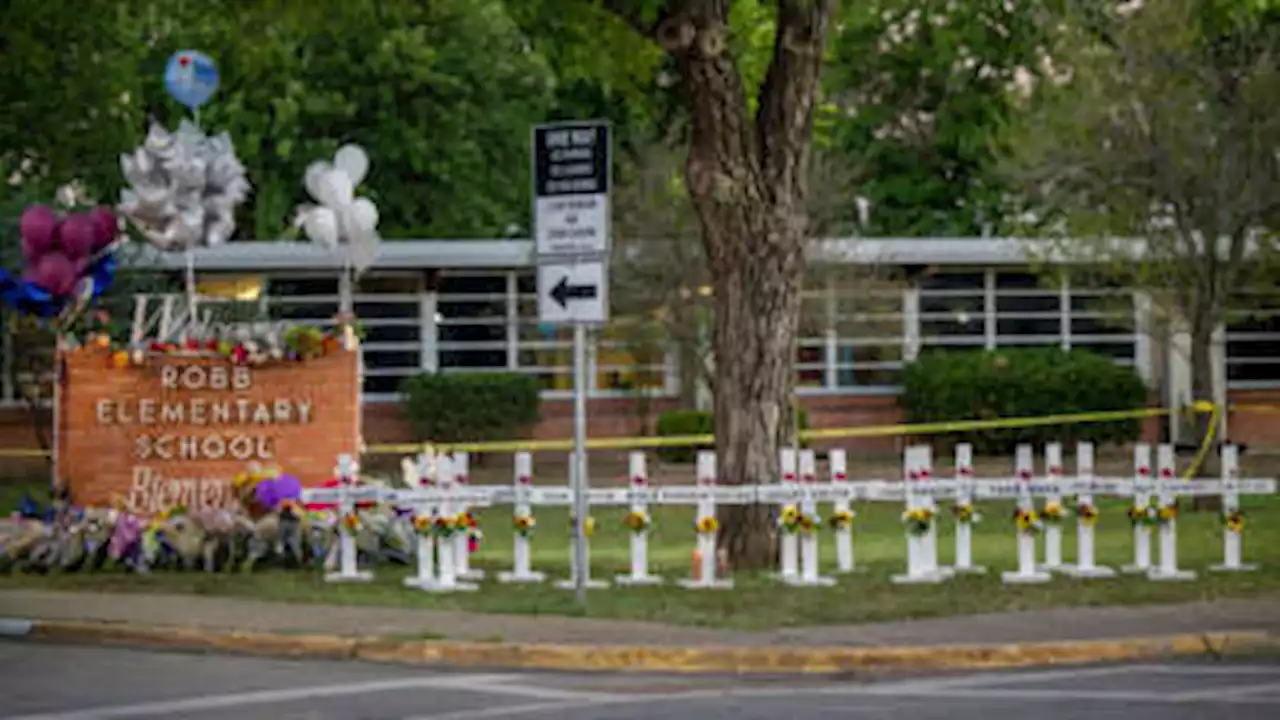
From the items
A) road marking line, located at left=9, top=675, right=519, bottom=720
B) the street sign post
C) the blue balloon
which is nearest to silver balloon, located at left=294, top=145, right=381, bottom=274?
the blue balloon

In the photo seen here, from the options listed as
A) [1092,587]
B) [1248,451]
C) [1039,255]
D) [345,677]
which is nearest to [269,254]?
[1039,255]

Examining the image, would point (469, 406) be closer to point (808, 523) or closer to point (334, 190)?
point (334, 190)

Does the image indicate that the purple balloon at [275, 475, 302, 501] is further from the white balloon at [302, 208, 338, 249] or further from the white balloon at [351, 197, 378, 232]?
the white balloon at [351, 197, 378, 232]

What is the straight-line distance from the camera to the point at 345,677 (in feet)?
46.0

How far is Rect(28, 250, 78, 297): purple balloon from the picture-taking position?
70.4 feet

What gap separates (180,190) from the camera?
22062 mm

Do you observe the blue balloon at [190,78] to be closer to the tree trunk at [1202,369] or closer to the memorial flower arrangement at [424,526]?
the memorial flower arrangement at [424,526]

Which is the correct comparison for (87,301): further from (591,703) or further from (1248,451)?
(1248,451)

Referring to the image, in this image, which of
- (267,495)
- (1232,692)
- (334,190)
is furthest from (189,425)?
(1232,692)

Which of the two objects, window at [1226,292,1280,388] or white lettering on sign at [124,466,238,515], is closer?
white lettering on sign at [124,466,238,515]

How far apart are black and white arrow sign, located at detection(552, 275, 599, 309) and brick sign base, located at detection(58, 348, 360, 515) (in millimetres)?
5534

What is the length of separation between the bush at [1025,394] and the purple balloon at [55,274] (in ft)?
63.5

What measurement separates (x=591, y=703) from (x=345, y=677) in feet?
6.21

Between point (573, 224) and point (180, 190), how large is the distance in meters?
6.74
